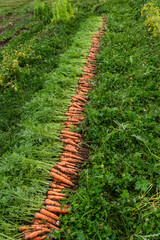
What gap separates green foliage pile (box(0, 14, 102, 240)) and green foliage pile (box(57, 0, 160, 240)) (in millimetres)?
683

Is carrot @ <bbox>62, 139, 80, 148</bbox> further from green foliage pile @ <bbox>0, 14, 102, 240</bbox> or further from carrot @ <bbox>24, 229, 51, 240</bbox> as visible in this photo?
carrot @ <bbox>24, 229, 51, 240</bbox>

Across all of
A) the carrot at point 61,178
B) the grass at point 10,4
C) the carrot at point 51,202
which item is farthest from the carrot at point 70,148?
the grass at point 10,4

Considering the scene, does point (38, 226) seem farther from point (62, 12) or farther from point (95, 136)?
point (62, 12)

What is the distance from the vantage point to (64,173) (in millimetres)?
3236

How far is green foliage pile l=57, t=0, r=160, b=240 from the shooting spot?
2416 mm

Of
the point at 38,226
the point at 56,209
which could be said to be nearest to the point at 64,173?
the point at 56,209

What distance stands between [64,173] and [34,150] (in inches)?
30.0

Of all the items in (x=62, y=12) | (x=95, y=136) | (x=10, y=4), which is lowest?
(x=95, y=136)

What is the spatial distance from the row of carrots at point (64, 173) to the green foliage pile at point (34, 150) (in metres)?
0.13

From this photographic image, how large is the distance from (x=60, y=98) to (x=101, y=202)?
303 cm

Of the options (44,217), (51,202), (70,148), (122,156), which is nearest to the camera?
(44,217)

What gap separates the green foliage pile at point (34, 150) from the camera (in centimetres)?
268

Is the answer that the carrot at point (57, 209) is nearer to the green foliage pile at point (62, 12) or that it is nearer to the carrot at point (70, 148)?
the carrot at point (70, 148)

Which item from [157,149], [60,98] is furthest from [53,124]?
[157,149]
